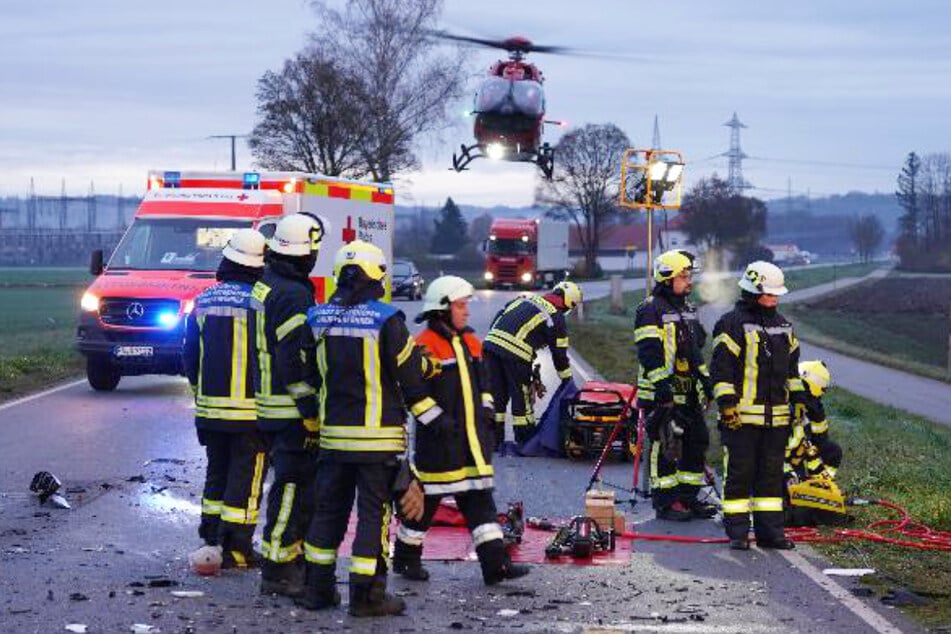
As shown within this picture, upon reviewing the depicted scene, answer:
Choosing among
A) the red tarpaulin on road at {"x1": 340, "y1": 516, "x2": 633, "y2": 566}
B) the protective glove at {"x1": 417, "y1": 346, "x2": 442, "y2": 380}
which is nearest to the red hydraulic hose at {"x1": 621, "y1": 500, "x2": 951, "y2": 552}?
the red tarpaulin on road at {"x1": 340, "y1": 516, "x2": 633, "y2": 566}

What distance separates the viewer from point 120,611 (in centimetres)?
811

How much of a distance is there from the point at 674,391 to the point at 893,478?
2859mm

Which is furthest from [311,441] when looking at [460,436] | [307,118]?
[307,118]

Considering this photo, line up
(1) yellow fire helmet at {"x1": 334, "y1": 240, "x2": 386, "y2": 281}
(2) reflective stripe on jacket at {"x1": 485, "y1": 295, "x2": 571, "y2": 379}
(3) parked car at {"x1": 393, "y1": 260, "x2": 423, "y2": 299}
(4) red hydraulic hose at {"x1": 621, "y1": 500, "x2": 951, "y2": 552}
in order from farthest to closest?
(3) parked car at {"x1": 393, "y1": 260, "x2": 423, "y2": 299} → (2) reflective stripe on jacket at {"x1": 485, "y1": 295, "x2": 571, "y2": 379} → (4) red hydraulic hose at {"x1": 621, "y1": 500, "x2": 951, "y2": 552} → (1) yellow fire helmet at {"x1": 334, "y1": 240, "x2": 386, "y2": 281}

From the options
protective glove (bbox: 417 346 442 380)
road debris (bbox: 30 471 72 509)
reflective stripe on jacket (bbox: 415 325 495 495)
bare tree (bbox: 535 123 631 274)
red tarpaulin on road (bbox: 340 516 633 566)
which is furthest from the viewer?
bare tree (bbox: 535 123 631 274)

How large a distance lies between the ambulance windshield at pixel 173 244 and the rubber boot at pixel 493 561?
39.7ft

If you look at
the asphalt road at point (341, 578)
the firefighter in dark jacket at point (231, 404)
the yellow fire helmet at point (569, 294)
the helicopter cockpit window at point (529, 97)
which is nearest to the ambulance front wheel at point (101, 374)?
the asphalt road at point (341, 578)

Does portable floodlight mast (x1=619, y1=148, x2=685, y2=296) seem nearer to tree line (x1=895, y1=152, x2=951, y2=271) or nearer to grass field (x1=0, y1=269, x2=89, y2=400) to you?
grass field (x1=0, y1=269, x2=89, y2=400)

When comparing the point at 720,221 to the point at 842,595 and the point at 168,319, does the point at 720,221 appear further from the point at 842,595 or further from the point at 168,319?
the point at 842,595

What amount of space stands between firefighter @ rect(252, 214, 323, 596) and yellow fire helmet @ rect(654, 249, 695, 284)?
366cm

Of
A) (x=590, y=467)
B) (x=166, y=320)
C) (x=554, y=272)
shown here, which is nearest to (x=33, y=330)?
(x=166, y=320)

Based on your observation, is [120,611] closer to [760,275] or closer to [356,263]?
[356,263]

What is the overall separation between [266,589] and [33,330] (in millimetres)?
32428

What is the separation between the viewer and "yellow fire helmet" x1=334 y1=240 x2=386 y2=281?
8312 mm
